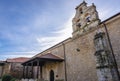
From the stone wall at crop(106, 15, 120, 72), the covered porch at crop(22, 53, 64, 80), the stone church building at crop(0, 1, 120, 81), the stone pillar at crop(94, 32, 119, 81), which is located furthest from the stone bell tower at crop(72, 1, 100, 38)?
the covered porch at crop(22, 53, 64, 80)

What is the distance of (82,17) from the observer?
45.5 ft

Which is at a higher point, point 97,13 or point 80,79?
point 97,13

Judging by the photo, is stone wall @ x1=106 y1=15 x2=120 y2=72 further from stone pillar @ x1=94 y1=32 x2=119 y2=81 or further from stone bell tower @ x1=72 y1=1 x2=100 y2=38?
stone bell tower @ x1=72 y1=1 x2=100 y2=38

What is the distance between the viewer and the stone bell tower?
12366mm

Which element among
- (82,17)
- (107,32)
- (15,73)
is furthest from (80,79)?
(15,73)

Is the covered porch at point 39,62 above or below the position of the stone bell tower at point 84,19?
below

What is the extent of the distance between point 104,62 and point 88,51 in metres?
2.96

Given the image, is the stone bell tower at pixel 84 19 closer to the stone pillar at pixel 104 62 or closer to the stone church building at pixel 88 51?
the stone church building at pixel 88 51

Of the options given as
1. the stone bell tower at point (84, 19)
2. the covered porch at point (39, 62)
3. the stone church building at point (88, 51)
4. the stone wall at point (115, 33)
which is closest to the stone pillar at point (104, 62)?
the stone church building at point (88, 51)

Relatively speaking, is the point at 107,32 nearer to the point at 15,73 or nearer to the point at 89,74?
the point at 89,74

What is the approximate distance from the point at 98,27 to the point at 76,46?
3500 millimetres

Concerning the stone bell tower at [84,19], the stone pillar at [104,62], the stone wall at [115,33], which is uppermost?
the stone bell tower at [84,19]

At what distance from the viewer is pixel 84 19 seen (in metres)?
13.6

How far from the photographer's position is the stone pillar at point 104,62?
28.6ft
